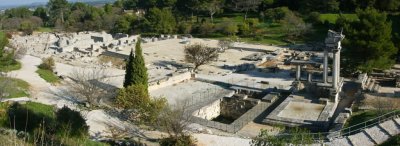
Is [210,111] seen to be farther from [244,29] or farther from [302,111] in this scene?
[244,29]

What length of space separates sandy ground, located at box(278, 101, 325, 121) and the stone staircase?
15.9 ft

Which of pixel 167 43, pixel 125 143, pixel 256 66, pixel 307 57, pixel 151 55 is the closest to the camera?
pixel 125 143

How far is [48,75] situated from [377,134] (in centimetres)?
2569

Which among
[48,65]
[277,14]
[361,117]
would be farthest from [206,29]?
[361,117]

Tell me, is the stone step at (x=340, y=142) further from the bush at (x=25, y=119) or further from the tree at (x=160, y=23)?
the tree at (x=160, y=23)

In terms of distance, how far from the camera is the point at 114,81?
116 feet

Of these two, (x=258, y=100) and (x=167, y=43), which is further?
(x=167, y=43)

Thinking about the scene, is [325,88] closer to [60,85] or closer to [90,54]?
[60,85]

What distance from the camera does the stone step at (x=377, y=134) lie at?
19.3 meters

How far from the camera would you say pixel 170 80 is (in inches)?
Result: 1368

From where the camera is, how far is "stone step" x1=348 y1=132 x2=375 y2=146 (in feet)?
63.9

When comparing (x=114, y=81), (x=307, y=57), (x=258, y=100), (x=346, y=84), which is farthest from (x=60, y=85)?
(x=307, y=57)

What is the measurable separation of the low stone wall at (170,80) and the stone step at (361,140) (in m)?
16.3

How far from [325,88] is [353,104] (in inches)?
83.4
